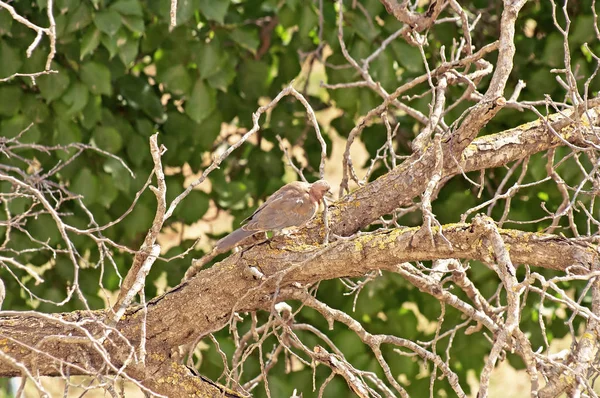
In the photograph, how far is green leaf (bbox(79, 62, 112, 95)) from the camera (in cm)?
306

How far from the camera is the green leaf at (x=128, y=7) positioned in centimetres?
295

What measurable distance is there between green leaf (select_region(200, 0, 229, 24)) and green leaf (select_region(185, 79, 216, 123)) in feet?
1.04

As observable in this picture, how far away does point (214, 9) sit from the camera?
119 inches

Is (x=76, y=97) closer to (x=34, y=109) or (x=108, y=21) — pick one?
(x=34, y=109)

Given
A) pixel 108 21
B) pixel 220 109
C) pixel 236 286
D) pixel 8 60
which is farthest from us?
pixel 220 109

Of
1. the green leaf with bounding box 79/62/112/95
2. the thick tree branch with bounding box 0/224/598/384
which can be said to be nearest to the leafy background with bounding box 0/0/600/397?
the green leaf with bounding box 79/62/112/95

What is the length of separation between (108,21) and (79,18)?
129 millimetres

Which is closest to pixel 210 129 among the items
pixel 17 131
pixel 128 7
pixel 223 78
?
pixel 223 78

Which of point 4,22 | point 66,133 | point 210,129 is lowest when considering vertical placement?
point 210,129

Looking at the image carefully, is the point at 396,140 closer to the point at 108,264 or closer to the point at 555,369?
the point at 108,264

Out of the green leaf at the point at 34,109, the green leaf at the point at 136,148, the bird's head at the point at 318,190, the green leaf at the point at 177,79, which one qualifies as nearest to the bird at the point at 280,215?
the bird's head at the point at 318,190

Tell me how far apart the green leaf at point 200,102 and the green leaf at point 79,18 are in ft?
1.66

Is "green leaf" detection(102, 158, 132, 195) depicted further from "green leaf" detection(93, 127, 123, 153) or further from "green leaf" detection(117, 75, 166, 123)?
"green leaf" detection(117, 75, 166, 123)

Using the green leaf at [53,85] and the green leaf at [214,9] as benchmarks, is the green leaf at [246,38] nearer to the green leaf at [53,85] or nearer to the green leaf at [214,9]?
the green leaf at [214,9]
